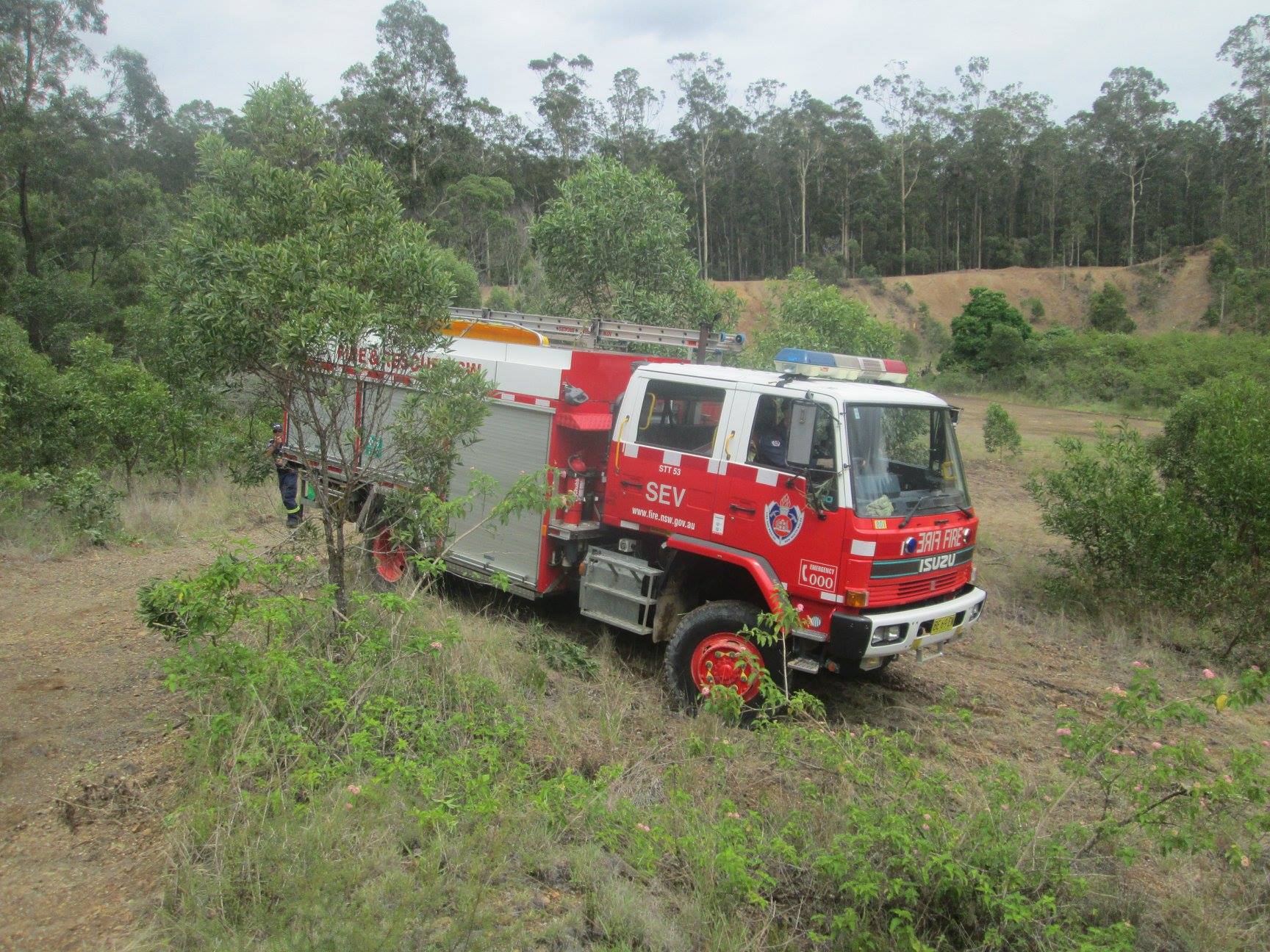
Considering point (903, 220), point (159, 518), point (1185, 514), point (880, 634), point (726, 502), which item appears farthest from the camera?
point (903, 220)

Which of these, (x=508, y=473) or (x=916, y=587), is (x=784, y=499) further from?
(x=508, y=473)

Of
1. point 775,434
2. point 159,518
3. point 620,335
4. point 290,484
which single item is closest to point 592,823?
point 775,434

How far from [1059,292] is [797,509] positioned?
55.7 metres

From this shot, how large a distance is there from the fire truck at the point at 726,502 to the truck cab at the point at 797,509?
0.01 m

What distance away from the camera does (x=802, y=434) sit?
19.2 feet

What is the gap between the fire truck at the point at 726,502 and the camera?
5758 mm

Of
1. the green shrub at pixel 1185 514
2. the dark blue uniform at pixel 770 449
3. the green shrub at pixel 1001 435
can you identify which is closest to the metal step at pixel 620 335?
the dark blue uniform at pixel 770 449

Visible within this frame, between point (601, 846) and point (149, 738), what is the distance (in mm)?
2810

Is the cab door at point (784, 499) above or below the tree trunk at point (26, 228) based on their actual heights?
below

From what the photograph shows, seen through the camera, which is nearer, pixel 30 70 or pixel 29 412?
pixel 29 412

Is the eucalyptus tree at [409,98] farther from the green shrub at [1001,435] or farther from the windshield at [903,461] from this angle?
the windshield at [903,461]

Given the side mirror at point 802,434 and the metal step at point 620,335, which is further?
the metal step at point 620,335

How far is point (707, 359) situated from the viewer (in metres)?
8.27

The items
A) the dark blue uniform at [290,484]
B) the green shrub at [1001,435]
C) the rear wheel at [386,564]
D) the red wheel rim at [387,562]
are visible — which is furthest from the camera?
the green shrub at [1001,435]
